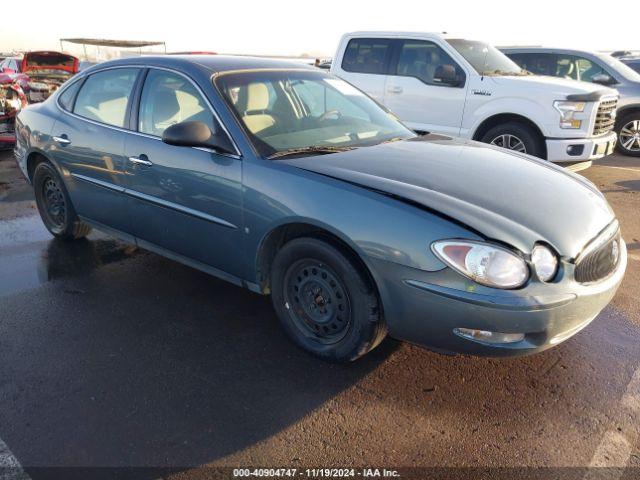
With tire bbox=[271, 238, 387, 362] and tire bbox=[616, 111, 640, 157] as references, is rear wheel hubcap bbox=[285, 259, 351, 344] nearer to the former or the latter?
tire bbox=[271, 238, 387, 362]

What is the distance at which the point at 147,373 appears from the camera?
116 inches

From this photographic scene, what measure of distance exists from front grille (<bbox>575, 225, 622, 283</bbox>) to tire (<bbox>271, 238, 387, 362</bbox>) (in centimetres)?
100

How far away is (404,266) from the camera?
250 cm

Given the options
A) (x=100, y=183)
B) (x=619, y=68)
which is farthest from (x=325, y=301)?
(x=619, y=68)

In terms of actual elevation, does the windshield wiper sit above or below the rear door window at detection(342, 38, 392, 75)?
below

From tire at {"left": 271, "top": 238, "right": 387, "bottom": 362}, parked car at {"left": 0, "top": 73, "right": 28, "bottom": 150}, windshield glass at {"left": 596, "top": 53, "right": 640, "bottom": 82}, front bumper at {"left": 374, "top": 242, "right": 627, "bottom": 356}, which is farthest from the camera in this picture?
windshield glass at {"left": 596, "top": 53, "right": 640, "bottom": 82}

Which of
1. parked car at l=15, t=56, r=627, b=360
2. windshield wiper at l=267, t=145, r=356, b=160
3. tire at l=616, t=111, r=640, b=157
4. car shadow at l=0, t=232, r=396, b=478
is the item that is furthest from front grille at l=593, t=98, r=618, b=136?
car shadow at l=0, t=232, r=396, b=478

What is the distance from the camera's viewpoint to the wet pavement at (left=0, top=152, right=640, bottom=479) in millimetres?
2389

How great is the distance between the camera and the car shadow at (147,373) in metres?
2.43

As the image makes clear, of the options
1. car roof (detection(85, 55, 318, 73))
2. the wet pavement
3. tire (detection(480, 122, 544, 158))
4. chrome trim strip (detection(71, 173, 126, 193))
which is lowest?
the wet pavement

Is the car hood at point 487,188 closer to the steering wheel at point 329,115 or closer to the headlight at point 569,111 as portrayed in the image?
the steering wheel at point 329,115

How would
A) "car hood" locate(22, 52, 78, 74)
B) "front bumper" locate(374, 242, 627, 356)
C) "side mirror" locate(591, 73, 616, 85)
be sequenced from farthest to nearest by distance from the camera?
"car hood" locate(22, 52, 78, 74)
"side mirror" locate(591, 73, 616, 85)
"front bumper" locate(374, 242, 627, 356)

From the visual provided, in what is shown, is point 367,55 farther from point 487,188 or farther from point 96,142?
point 487,188

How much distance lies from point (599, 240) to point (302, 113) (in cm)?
201
